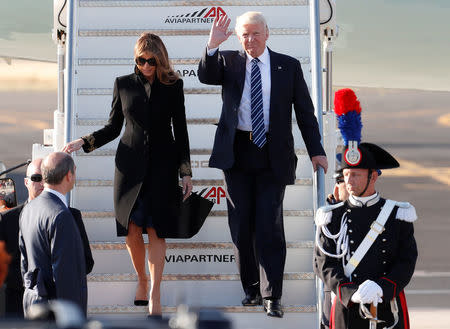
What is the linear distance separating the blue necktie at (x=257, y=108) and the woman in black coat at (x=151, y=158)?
0.49 meters

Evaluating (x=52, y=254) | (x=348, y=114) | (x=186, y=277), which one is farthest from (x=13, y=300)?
(x=348, y=114)

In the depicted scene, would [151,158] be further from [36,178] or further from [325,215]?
[325,215]

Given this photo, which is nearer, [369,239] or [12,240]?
[369,239]

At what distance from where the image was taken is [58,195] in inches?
208

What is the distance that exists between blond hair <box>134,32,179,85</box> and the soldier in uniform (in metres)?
1.46

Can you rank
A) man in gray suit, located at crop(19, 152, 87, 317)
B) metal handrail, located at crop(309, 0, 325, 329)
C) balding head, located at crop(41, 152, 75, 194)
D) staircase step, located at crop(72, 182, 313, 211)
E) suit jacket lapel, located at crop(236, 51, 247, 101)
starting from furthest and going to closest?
staircase step, located at crop(72, 182, 313, 211) → metal handrail, located at crop(309, 0, 325, 329) → suit jacket lapel, located at crop(236, 51, 247, 101) → balding head, located at crop(41, 152, 75, 194) → man in gray suit, located at crop(19, 152, 87, 317)

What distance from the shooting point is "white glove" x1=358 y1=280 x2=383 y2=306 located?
Result: 5.20 metres

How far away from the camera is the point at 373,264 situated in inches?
212

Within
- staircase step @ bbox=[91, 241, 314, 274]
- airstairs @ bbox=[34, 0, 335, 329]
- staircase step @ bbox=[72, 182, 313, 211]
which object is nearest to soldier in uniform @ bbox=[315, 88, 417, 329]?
airstairs @ bbox=[34, 0, 335, 329]

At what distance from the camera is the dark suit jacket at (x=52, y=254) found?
16.8 feet

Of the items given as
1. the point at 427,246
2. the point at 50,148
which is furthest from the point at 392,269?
the point at 427,246

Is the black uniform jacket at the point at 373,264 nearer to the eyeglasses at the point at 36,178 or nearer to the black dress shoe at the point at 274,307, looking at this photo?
the black dress shoe at the point at 274,307

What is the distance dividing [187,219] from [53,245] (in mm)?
1658

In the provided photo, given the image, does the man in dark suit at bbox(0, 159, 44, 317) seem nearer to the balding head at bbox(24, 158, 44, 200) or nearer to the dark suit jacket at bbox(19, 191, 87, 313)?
the balding head at bbox(24, 158, 44, 200)
